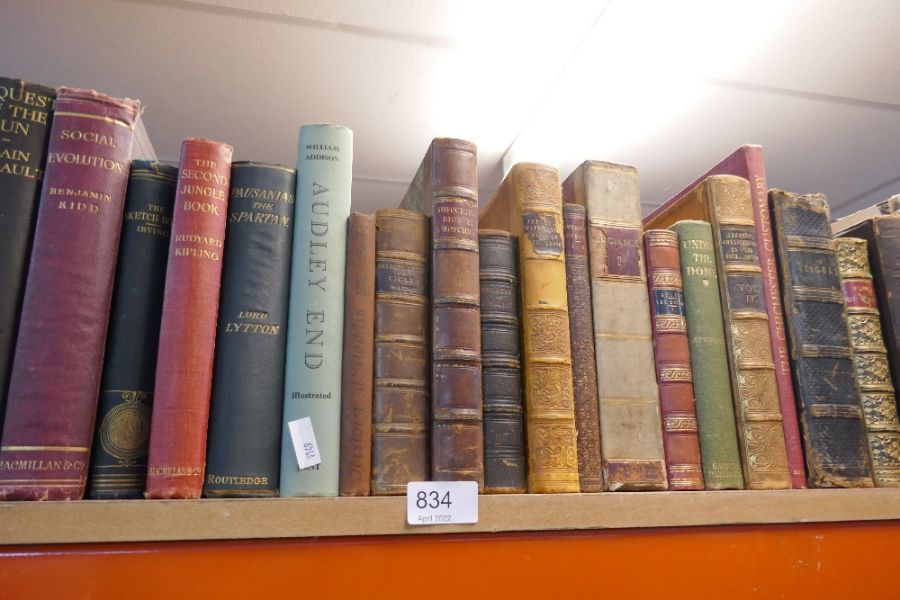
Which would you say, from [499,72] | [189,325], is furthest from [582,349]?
[499,72]

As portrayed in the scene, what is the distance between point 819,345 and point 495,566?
17.4 inches

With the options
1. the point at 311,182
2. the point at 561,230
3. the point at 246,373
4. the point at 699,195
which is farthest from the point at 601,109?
the point at 246,373

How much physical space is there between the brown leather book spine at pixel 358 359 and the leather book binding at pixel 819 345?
0.48 meters

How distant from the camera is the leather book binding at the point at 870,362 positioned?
0.73 metres

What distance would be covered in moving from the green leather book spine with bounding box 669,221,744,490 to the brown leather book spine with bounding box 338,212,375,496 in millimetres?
361

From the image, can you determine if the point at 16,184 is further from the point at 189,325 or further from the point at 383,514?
the point at 383,514

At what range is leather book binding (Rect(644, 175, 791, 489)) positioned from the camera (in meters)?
0.69

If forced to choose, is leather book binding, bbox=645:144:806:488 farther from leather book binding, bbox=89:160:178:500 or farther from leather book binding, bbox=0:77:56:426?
leather book binding, bbox=0:77:56:426

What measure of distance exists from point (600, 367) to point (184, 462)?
0.42 metres

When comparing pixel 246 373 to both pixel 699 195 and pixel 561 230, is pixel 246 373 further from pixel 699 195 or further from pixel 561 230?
pixel 699 195

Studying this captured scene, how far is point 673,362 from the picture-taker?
709 mm

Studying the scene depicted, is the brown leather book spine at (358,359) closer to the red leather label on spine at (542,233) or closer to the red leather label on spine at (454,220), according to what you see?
the red leather label on spine at (454,220)

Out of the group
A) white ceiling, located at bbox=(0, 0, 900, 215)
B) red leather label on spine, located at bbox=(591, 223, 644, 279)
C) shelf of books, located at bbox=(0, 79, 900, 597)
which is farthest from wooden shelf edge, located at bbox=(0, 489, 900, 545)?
white ceiling, located at bbox=(0, 0, 900, 215)

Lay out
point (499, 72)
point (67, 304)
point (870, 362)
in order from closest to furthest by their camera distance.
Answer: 1. point (67, 304)
2. point (870, 362)
3. point (499, 72)
